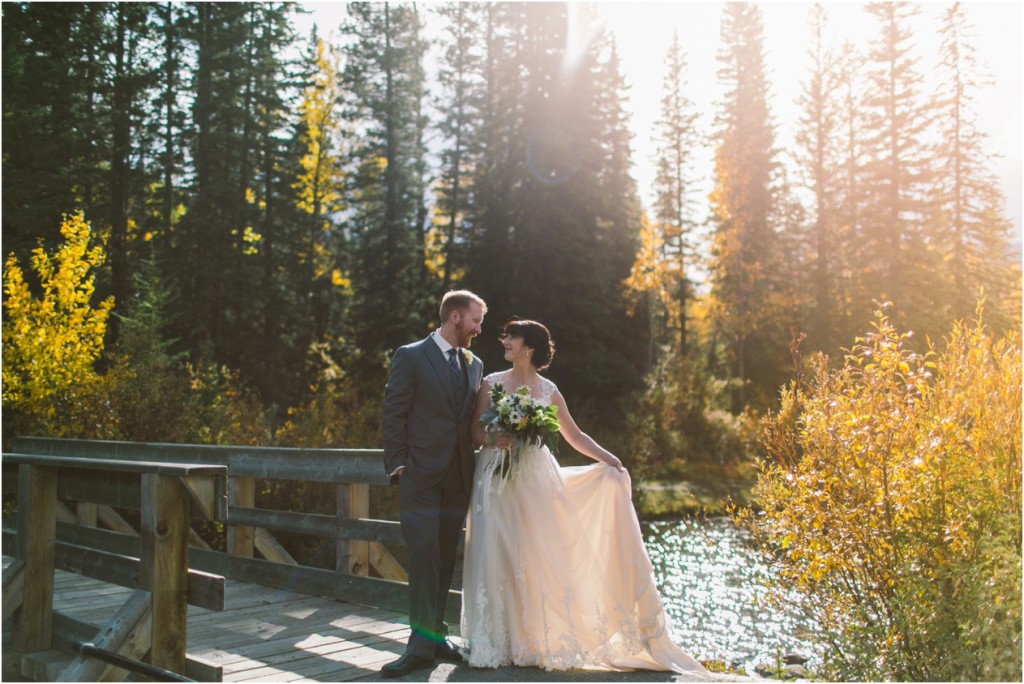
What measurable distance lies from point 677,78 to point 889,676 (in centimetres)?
3695

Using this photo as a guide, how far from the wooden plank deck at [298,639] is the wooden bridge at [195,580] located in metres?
0.02

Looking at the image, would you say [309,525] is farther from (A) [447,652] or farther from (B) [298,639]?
(A) [447,652]

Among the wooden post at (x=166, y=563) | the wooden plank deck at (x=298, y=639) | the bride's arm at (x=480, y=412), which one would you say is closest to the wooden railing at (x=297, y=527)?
the wooden plank deck at (x=298, y=639)

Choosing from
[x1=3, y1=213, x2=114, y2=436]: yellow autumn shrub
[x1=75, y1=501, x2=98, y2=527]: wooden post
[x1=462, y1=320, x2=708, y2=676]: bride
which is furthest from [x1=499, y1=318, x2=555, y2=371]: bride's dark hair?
[x1=3, y1=213, x2=114, y2=436]: yellow autumn shrub

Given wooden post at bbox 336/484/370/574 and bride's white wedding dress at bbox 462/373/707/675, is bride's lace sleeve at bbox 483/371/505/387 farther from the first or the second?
wooden post at bbox 336/484/370/574

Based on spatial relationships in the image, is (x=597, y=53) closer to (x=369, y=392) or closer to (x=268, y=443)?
(x=369, y=392)

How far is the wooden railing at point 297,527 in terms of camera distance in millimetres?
6461

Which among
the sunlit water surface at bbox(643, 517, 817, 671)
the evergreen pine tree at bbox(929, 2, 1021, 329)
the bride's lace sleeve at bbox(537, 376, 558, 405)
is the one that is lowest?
the sunlit water surface at bbox(643, 517, 817, 671)

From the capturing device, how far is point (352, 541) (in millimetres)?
6926

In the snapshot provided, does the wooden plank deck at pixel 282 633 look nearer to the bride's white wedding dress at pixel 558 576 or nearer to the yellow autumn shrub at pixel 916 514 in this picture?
the bride's white wedding dress at pixel 558 576

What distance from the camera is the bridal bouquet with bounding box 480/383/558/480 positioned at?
5215 mm

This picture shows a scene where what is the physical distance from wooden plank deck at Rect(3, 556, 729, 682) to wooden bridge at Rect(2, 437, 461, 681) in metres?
0.02

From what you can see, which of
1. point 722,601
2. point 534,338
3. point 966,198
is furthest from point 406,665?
point 966,198

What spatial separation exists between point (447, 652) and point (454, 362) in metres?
1.65
